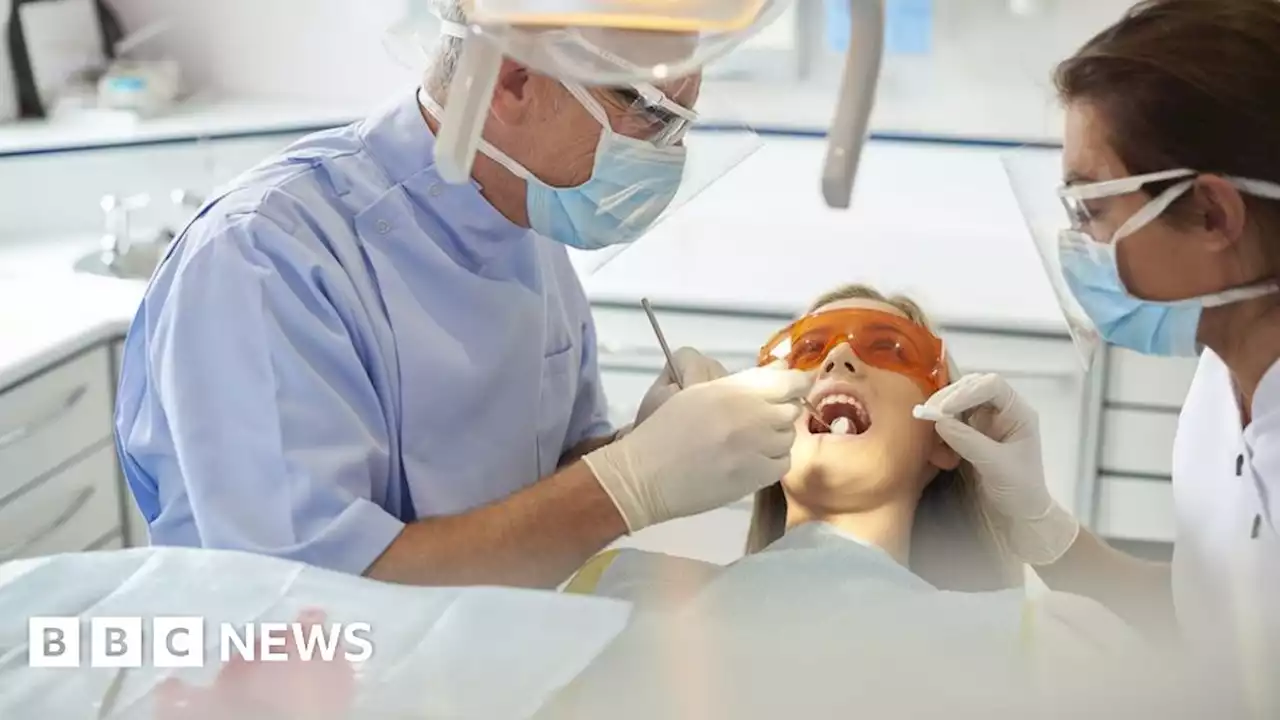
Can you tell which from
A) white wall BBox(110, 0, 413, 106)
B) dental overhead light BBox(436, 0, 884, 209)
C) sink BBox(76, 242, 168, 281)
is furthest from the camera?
white wall BBox(110, 0, 413, 106)

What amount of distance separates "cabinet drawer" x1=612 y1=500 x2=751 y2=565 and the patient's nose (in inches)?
7.1

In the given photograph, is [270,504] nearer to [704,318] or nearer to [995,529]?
[995,529]

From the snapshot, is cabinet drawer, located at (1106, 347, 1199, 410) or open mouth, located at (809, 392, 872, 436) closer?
open mouth, located at (809, 392, 872, 436)

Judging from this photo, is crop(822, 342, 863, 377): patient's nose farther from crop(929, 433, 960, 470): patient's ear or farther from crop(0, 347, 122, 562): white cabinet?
crop(0, 347, 122, 562): white cabinet

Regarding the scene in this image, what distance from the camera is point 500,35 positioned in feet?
2.37

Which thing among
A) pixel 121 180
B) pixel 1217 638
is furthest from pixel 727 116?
pixel 121 180

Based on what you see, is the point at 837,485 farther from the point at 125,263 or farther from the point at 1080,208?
the point at 125,263

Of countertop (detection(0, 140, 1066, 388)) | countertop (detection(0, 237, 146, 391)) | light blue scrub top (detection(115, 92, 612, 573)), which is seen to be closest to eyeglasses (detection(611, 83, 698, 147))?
light blue scrub top (detection(115, 92, 612, 573))

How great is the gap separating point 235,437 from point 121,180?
180 cm

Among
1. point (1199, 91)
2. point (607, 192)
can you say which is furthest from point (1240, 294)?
point (607, 192)

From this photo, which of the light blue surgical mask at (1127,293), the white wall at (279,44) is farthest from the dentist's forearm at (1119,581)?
Result: the white wall at (279,44)

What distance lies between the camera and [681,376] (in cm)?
150

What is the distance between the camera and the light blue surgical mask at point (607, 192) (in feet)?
3.78

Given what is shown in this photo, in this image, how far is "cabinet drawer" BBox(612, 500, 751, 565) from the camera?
1.27 m
